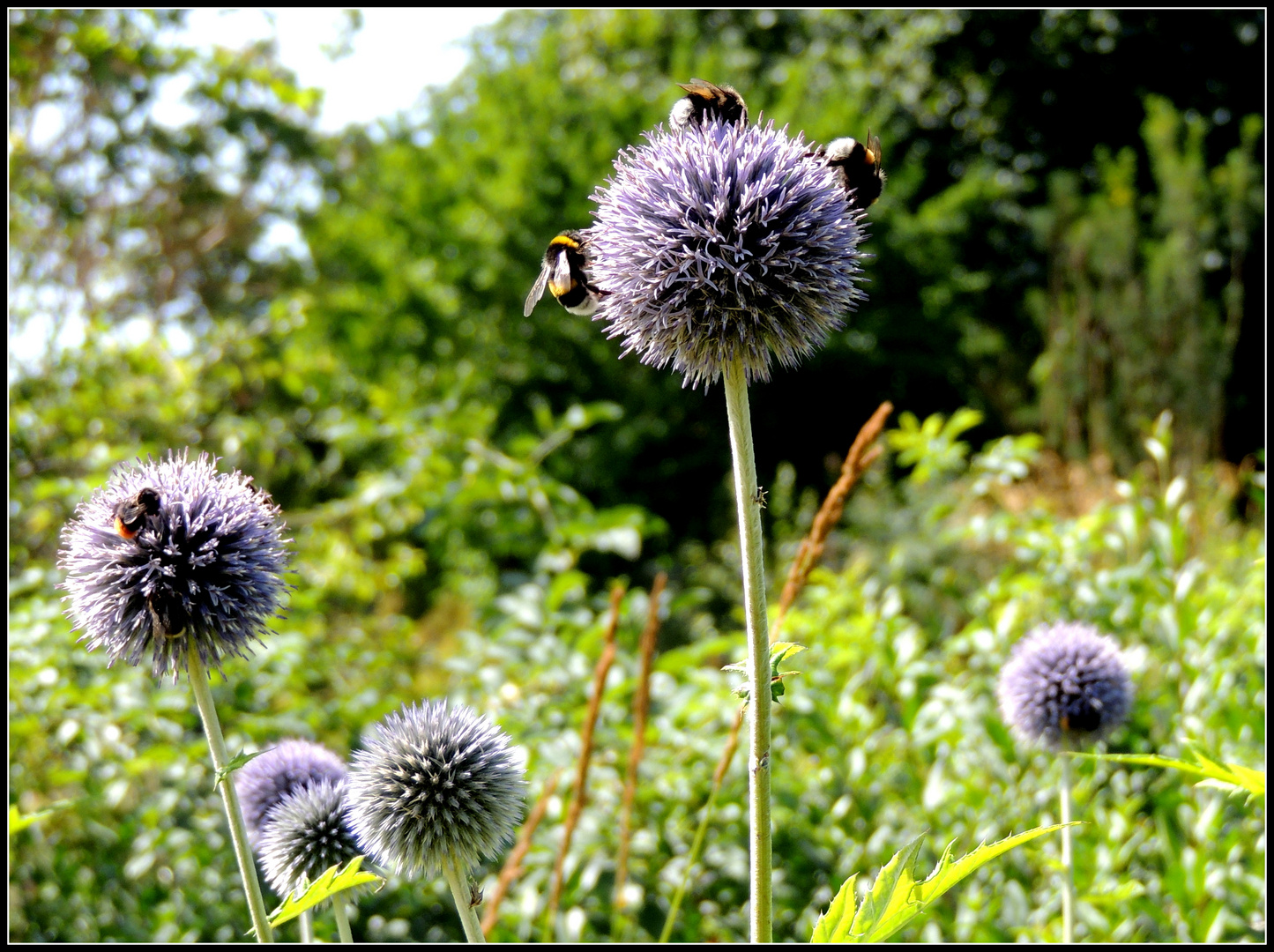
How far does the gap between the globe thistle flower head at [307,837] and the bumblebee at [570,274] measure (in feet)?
3.27

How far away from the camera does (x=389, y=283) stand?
384 inches

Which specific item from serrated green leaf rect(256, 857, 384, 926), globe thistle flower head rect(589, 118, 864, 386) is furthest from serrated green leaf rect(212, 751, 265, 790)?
globe thistle flower head rect(589, 118, 864, 386)

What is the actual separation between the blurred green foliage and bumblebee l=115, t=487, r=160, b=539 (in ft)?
2.29

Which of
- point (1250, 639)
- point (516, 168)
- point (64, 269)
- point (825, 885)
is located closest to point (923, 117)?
point (516, 168)

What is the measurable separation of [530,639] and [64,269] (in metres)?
6.28

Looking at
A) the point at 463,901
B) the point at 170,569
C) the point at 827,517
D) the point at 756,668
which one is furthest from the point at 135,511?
the point at 827,517

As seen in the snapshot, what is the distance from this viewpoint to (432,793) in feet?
→ 4.99

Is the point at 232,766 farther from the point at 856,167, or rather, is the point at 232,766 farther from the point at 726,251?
the point at 856,167

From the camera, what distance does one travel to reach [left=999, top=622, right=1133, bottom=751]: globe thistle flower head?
2465mm

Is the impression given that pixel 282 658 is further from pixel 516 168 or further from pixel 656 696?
pixel 516 168

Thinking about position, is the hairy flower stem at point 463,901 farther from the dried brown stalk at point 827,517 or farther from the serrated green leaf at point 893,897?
the dried brown stalk at point 827,517

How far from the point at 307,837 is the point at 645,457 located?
877cm

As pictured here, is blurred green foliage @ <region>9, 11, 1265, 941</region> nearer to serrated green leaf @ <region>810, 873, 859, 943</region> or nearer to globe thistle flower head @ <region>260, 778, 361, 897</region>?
globe thistle flower head @ <region>260, 778, 361, 897</region>

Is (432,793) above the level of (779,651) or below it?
below
